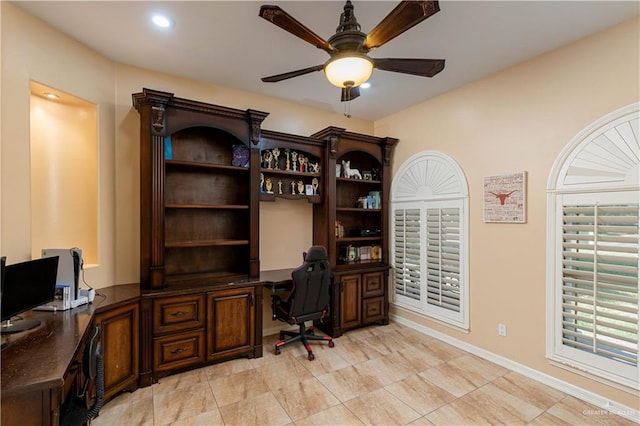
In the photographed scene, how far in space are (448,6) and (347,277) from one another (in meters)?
2.90

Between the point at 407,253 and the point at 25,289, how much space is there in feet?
12.3

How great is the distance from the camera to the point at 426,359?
3156 millimetres

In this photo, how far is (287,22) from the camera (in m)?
1.66

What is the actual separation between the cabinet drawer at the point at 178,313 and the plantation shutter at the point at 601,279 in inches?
129

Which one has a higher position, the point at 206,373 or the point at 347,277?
the point at 347,277

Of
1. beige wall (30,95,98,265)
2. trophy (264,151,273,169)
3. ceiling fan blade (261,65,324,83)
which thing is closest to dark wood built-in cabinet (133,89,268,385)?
trophy (264,151,273,169)

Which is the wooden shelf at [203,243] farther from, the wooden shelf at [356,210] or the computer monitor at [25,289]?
the wooden shelf at [356,210]

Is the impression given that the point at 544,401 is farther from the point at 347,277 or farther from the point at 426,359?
the point at 347,277

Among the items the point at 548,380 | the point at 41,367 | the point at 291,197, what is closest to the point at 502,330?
the point at 548,380

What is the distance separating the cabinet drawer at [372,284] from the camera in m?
3.94

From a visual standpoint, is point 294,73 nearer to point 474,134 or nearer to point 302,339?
point 474,134

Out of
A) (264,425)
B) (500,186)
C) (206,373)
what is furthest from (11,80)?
(500,186)

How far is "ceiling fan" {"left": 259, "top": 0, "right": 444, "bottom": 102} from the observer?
61.9 inches

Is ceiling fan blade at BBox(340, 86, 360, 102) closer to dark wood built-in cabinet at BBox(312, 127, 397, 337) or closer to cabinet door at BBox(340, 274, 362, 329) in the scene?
dark wood built-in cabinet at BBox(312, 127, 397, 337)
